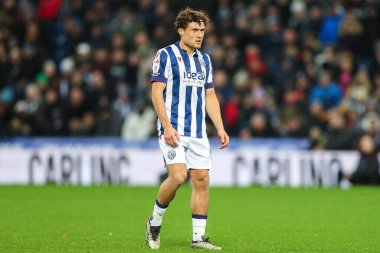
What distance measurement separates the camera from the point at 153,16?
25234 millimetres

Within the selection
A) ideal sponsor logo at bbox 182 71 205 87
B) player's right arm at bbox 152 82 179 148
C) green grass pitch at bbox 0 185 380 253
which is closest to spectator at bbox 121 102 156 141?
green grass pitch at bbox 0 185 380 253

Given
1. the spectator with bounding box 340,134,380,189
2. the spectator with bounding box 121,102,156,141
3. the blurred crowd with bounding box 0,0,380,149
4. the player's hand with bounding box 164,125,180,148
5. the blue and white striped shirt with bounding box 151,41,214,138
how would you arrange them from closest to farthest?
the player's hand with bounding box 164,125,180,148
the blue and white striped shirt with bounding box 151,41,214,138
the spectator with bounding box 340,134,380,189
the blurred crowd with bounding box 0,0,380,149
the spectator with bounding box 121,102,156,141

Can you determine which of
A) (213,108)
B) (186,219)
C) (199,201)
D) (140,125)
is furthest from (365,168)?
(199,201)

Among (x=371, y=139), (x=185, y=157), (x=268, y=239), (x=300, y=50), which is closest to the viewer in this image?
(x=185, y=157)

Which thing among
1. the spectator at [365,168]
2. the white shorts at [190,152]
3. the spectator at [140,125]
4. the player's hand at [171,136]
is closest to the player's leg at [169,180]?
the white shorts at [190,152]

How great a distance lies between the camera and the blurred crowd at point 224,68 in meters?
21.4

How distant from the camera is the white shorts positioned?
9.26 meters

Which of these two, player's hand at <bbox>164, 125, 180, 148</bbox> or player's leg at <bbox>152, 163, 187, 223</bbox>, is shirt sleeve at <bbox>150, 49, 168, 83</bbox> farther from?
player's leg at <bbox>152, 163, 187, 223</bbox>

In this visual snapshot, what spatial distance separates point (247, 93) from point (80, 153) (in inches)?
163

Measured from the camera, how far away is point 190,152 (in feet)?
30.8

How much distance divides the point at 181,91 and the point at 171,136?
543 millimetres

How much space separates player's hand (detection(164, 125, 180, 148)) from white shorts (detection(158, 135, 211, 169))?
11 centimetres

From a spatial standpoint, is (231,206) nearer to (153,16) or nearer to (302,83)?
(302,83)

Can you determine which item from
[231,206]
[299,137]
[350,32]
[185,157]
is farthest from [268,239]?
[350,32]
